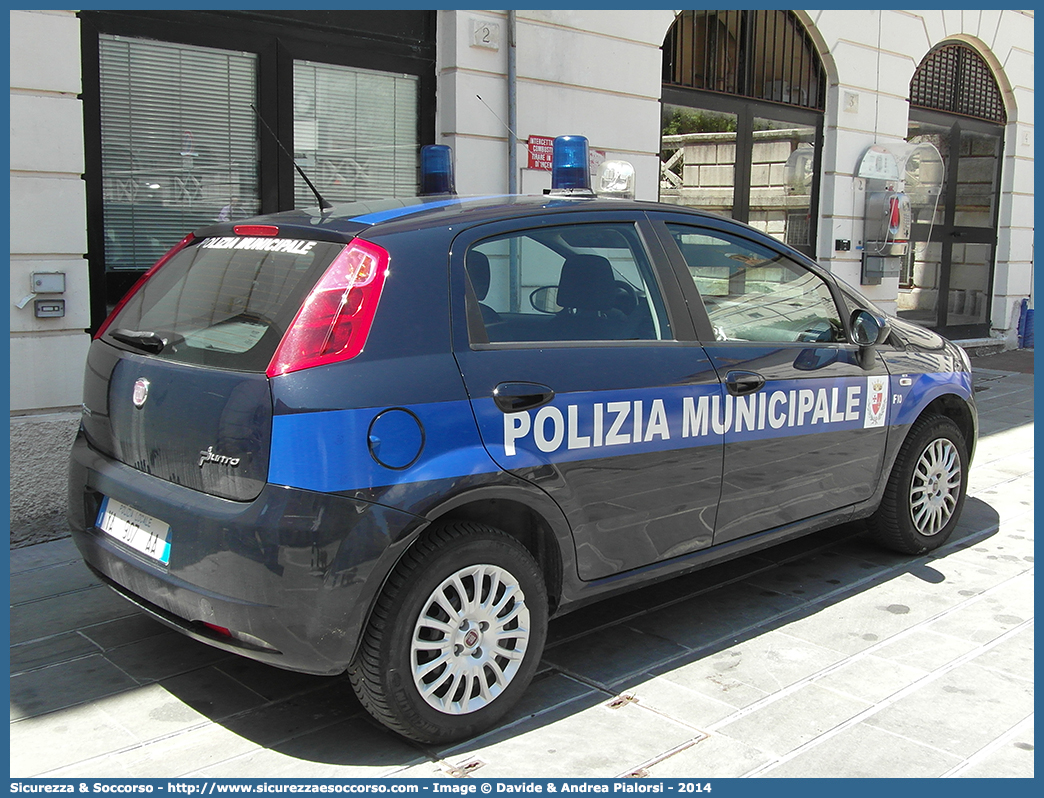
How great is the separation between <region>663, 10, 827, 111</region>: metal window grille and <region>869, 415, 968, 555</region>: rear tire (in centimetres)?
537

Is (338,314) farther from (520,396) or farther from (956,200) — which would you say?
(956,200)

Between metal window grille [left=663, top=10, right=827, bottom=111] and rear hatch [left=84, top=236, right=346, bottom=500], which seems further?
metal window grille [left=663, top=10, right=827, bottom=111]

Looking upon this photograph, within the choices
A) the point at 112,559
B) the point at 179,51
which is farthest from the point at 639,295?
the point at 179,51

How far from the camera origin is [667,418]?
3.60 m

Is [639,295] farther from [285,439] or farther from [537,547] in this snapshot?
[285,439]

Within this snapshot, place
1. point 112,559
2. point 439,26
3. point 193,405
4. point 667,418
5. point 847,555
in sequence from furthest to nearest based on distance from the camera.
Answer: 1. point 439,26
2. point 847,555
3. point 667,418
4. point 112,559
5. point 193,405

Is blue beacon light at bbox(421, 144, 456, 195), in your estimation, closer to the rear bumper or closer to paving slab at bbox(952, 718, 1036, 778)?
the rear bumper

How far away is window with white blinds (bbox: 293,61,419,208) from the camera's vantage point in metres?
7.04

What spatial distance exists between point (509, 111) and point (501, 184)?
57 cm

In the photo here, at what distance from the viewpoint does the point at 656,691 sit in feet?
11.6

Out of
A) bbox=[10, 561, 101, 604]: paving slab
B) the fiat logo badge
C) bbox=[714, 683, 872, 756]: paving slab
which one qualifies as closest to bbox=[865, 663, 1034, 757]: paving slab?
bbox=[714, 683, 872, 756]: paving slab

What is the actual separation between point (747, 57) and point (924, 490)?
255 inches

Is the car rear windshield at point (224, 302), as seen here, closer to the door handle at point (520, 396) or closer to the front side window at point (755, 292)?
the door handle at point (520, 396)

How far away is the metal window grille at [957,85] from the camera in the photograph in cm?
1245
